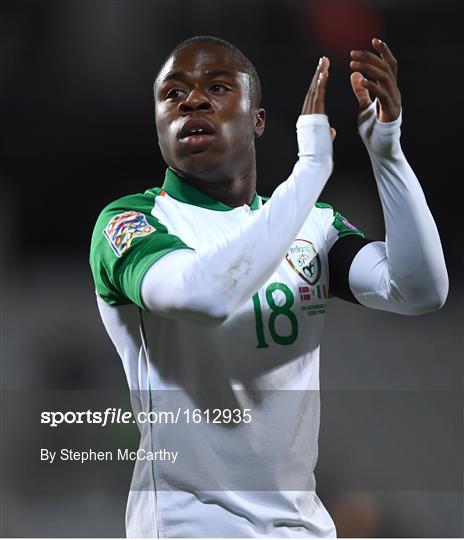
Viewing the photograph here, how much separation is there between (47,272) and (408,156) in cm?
134

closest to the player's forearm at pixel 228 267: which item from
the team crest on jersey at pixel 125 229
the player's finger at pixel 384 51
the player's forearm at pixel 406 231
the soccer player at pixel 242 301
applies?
the soccer player at pixel 242 301

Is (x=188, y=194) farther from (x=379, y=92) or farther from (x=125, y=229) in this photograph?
(x=379, y=92)

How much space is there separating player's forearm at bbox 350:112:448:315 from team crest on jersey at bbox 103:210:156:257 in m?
0.49

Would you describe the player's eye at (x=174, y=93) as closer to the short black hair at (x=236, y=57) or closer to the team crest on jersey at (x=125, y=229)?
the short black hair at (x=236, y=57)

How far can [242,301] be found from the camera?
1.55 metres

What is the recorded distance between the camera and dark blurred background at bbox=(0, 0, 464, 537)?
2752mm

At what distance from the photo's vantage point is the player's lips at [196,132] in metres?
1.83

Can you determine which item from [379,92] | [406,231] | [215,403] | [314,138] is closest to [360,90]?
[379,92]

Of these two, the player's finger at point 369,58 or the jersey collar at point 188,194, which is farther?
the jersey collar at point 188,194

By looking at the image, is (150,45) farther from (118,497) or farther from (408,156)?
(118,497)

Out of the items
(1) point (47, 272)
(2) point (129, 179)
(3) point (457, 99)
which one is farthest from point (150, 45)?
(3) point (457, 99)

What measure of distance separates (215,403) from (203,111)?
626 millimetres

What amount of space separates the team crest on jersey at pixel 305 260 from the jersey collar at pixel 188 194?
182mm

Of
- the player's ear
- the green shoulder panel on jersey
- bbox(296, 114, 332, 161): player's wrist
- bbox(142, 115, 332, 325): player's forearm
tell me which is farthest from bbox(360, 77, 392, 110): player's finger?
the green shoulder panel on jersey
